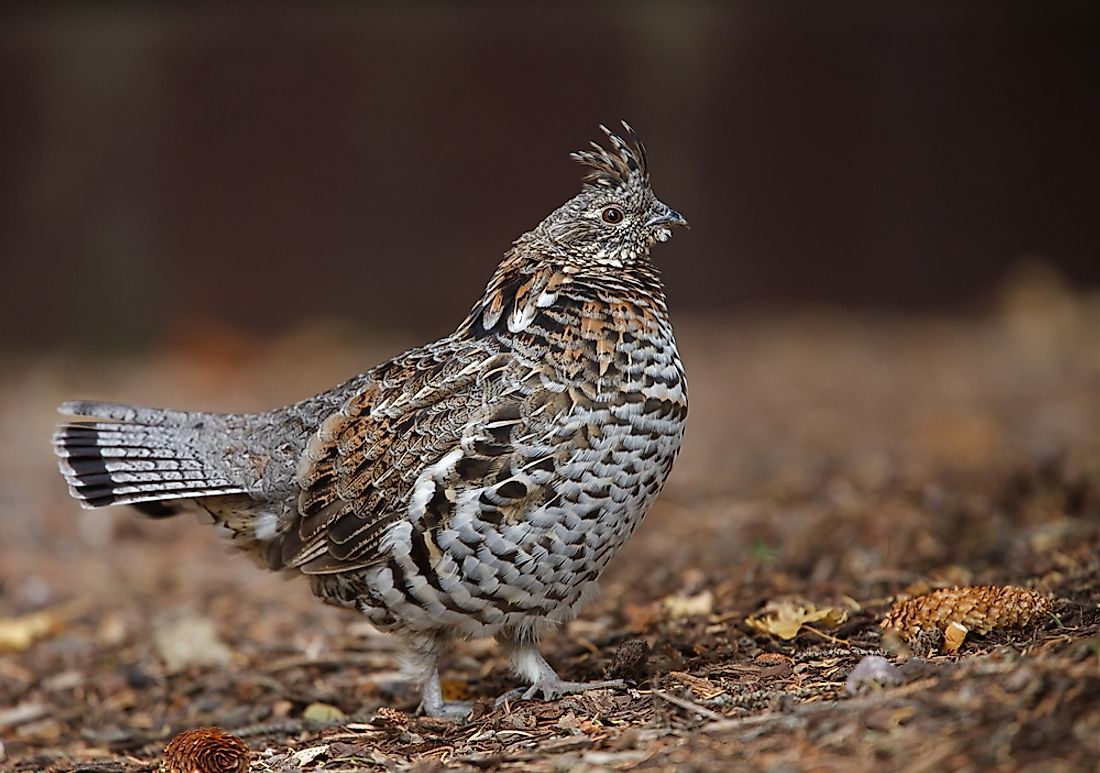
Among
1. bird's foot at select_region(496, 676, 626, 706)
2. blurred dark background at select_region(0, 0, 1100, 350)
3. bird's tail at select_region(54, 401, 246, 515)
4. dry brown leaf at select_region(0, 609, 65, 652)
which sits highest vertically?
blurred dark background at select_region(0, 0, 1100, 350)

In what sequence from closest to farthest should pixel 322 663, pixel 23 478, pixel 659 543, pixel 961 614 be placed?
pixel 961 614
pixel 322 663
pixel 659 543
pixel 23 478

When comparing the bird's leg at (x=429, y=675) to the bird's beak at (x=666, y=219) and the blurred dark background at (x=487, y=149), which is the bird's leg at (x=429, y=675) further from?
the blurred dark background at (x=487, y=149)

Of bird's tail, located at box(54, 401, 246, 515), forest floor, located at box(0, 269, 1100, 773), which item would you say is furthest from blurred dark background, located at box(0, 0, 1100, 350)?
bird's tail, located at box(54, 401, 246, 515)

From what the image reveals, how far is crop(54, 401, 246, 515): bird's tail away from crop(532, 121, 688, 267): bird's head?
1.55 m

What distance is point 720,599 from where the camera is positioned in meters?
4.84

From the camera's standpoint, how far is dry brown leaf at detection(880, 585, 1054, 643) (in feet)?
12.1

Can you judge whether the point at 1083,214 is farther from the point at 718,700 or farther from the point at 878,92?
the point at 718,700

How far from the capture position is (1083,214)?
1119cm

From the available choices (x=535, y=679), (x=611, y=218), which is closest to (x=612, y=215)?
(x=611, y=218)

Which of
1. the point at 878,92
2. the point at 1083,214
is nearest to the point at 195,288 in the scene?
the point at 878,92

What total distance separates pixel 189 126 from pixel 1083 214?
27.0 ft

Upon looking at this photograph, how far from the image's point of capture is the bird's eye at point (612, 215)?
4199 millimetres

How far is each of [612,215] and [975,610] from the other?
69.1 inches

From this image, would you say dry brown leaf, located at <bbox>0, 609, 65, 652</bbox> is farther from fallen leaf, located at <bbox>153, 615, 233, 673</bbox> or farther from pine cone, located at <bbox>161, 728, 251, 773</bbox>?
pine cone, located at <bbox>161, 728, 251, 773</bbox>
